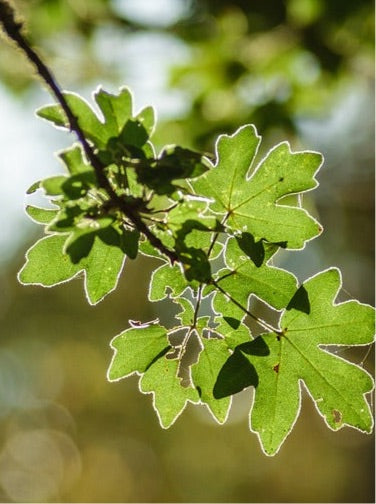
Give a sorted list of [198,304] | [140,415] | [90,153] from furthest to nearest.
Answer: [140,415]
[198,304]
[90,153]

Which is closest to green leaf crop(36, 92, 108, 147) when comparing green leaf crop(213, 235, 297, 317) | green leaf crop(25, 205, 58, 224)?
green leaf crop(25, 205, 58, 224)

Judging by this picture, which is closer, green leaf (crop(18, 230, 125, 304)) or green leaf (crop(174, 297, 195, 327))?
green leaf (crop(18, 230, 125, 304))

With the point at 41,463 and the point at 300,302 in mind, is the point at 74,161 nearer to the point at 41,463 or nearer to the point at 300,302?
the point at 300,302

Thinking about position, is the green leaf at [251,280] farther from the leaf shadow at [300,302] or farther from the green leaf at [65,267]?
the green leaf at [65,267]

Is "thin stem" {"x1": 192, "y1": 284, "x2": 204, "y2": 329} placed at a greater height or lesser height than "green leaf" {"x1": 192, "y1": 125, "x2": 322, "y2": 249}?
lesser

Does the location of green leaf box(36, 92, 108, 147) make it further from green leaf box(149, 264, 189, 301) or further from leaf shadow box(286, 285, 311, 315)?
leaf shadow box(286, 285, 311, 315)

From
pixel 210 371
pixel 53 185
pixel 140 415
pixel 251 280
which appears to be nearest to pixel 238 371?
pixel 210 371

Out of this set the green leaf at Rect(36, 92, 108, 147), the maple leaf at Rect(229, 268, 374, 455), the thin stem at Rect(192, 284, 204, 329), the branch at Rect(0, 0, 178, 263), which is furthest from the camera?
the maple leaf at Rect(229, 268, 374, 455)

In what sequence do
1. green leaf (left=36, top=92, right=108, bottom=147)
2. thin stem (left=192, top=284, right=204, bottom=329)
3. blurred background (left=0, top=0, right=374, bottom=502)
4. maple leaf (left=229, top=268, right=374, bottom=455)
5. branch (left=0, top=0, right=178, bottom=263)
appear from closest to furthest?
branch (left=0, top=0, right=178, bottom=263), green leaf (left=36, top=92, right=108, bottom=147), thin stem (left=192, top=284, right=204, bottom=329), maple leaf (left=229, top=268, right=374, bottom=455), blurred background (left=0, top=0, right=374, bottom=502)
